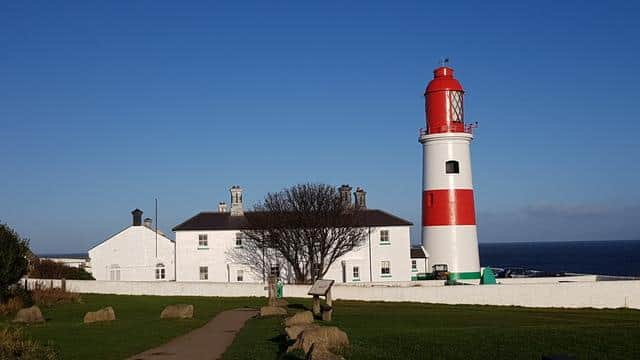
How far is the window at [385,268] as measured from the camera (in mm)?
55219

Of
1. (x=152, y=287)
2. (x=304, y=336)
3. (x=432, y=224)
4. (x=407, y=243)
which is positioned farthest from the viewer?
(x=407, y=243)

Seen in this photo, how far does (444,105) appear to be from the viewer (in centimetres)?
5006

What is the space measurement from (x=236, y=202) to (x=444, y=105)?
1844 centimetres

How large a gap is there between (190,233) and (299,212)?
879 cm

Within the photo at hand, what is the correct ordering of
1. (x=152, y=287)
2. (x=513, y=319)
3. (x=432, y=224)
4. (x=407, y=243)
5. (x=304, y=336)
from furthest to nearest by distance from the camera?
(x=407, y=243)
(x=432, y=224)
(x=152, y=287)
(x=513, y=319)
(x=304, y=336)

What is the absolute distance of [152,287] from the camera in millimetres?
45938

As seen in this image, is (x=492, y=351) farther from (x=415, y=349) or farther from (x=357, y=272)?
(x=357, y=272)

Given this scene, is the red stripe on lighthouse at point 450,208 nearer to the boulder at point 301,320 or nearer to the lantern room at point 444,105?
the lantern room at point 444,105

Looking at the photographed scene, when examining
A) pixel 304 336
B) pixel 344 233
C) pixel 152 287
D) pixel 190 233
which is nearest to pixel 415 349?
pixel 304 336

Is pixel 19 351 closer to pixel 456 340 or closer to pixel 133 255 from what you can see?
pixel 456 340

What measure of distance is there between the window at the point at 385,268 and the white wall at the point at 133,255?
55.1 ft

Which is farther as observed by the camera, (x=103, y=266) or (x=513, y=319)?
(x=103, y=266)

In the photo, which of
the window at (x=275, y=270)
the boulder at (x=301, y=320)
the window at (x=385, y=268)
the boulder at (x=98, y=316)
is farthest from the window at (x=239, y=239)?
the boulder at (x=301, y=320)

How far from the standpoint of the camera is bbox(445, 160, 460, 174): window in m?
50.2
